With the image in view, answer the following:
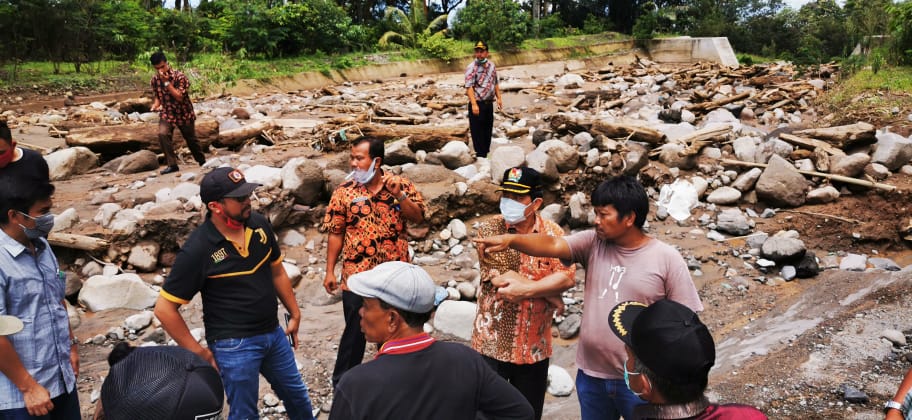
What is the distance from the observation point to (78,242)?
575cm

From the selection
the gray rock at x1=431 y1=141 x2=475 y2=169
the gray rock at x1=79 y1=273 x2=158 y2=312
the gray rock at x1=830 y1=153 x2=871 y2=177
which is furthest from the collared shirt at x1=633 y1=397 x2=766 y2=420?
the gray rock at x1=830 y1=153 x2=871 y2=177

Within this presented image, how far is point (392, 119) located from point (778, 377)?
7.67m

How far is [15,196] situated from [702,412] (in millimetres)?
2790

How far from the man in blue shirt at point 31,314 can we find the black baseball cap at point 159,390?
3.98 ft

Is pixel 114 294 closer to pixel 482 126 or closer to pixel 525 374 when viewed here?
pixel 525 374

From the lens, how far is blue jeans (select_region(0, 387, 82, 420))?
247cm

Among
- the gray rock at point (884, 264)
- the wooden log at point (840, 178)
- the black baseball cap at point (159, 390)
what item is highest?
the black baseball cap at point (159, 390)

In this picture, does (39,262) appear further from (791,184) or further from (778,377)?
(791,184)

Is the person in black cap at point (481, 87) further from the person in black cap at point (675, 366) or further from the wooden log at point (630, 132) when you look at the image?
the person in black cap at point (675, 366)

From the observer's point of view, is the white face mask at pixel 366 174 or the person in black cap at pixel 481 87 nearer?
the white face mask at pixel 366 174

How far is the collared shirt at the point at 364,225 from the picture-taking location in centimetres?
373

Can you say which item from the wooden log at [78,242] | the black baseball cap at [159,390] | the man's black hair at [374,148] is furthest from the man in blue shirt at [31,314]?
the wooden log at [78,242]

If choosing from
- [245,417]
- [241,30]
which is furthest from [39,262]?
[241,30]

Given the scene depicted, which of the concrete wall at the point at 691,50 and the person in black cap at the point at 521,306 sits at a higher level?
the concrete wall at the point at 691,50
